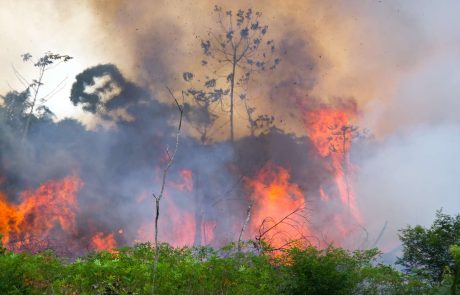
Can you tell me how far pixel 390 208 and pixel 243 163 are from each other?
1514cm

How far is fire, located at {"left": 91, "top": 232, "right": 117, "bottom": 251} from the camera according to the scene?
3422 centimetres

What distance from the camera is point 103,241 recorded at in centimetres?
3450

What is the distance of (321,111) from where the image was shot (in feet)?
154

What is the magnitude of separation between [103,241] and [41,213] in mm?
5269

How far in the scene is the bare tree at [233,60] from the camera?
45.6 m

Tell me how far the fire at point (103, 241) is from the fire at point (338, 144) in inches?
780

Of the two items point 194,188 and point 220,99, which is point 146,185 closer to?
point 194,188

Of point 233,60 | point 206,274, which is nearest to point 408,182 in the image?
point 233,60

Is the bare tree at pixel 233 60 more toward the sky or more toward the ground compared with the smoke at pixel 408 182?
more toward the sky

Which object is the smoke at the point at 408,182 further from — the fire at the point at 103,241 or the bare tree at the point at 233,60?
the fire at the point at 103,241

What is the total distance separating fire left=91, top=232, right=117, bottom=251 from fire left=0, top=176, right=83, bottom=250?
172 cm

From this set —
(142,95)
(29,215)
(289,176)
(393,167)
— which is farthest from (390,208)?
(29,215)

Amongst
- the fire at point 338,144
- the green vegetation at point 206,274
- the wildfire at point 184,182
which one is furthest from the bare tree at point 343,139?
the green vegetation at point 206,274

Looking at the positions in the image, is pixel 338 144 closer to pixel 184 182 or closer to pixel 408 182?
pixel 408 182
